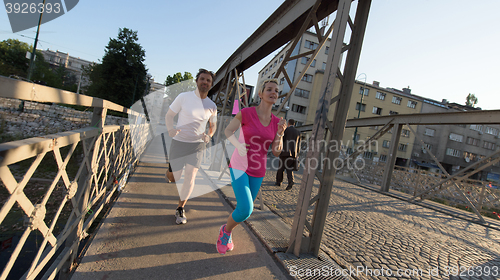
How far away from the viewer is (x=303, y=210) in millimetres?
2828

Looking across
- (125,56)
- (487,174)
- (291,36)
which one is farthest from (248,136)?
(487,174)

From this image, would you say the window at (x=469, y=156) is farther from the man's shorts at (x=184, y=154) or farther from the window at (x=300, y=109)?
the man's shorts at (x=184, y=154)

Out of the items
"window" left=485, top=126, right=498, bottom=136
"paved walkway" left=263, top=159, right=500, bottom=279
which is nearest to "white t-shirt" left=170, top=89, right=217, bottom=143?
"paved walkway" left=263, top=159, right=500, bottom=279

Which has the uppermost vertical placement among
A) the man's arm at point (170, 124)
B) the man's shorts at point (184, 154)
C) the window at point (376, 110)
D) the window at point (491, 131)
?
the window at point (491, 131)

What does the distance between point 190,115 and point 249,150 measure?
1.24 meters

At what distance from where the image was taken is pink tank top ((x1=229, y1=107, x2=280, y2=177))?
2.51 meters

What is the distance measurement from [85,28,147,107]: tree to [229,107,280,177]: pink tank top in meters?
31.4

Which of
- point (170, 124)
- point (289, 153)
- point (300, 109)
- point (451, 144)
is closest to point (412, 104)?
point (451, 144)

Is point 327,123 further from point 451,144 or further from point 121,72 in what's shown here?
point 451,144

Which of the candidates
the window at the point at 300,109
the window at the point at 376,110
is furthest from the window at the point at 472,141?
A: the window at the point at 300,109

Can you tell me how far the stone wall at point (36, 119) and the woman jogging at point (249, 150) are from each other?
16077 millimetres

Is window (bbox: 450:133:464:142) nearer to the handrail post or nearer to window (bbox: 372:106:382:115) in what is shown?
window (bbox: 372:106:382:115)

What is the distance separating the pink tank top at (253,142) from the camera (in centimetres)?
251

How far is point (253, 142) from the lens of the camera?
2537 mm
